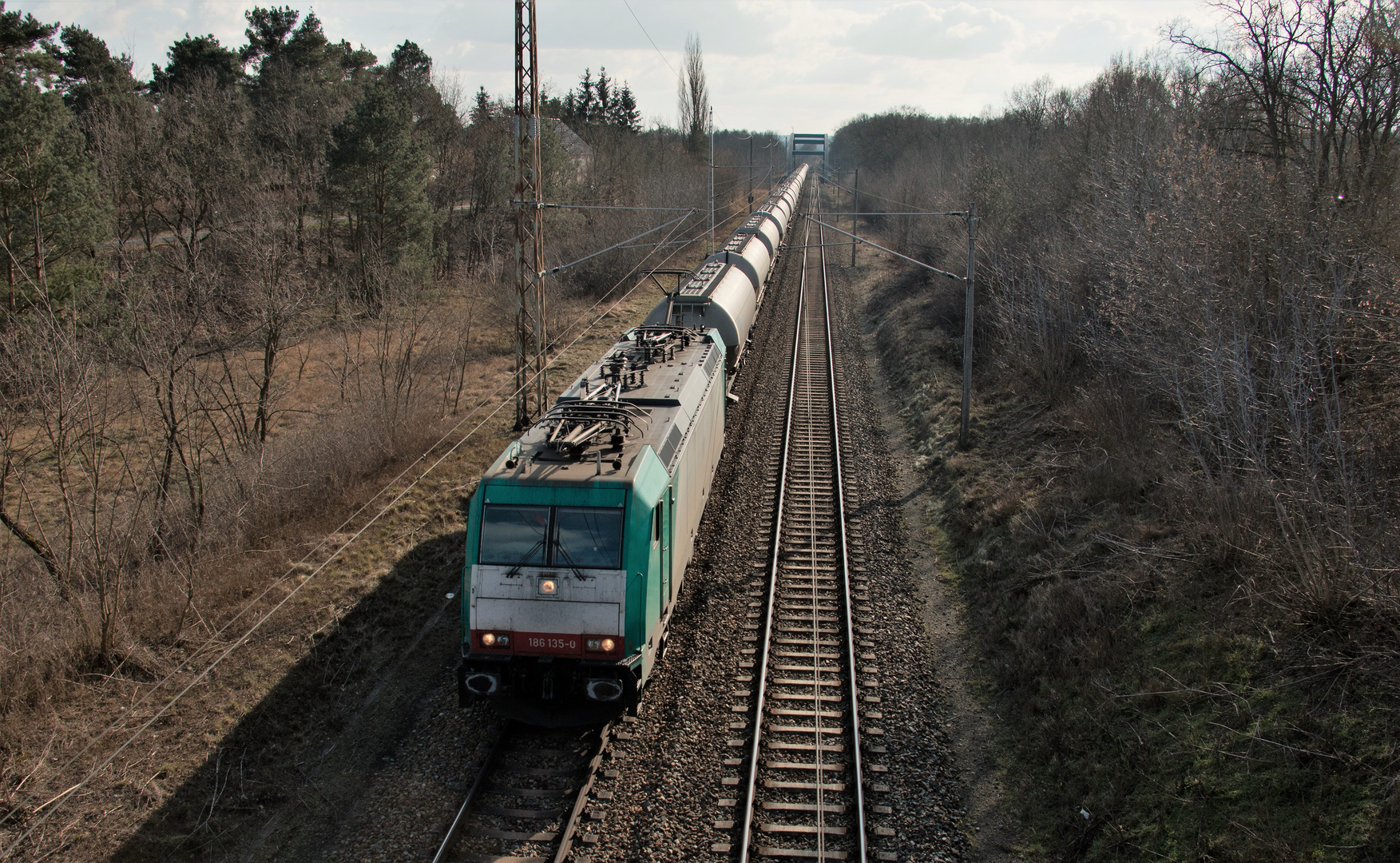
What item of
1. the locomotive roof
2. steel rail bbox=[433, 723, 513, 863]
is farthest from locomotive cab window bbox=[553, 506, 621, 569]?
steel rail bbox=[433, 723, 513, 863]

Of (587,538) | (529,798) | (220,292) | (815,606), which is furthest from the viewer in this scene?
(220,292)

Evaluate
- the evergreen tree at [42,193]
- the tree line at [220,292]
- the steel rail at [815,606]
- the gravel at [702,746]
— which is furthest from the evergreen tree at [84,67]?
the gravel at [702,746]

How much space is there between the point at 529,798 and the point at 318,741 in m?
2.94

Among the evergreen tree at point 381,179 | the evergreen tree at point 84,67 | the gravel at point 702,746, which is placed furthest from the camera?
the evergreen tree at point 84,67

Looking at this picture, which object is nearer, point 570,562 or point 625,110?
point 570,562

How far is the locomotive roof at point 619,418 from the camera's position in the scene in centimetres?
859

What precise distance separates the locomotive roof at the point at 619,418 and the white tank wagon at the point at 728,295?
318cm

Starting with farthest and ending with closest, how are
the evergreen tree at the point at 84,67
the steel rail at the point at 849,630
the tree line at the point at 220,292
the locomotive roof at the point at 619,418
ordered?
the evergreen tree at the point at 84,67 < the tree line at the point at 220,292 < the locomotive roof at the point at 619,418 < the steel rail at the point at 849,630

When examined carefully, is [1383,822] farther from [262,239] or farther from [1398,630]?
[262,239]

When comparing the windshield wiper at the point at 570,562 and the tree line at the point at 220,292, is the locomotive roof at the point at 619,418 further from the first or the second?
the tree line at the point at 220,292

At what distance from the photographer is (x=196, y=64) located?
44906 mm

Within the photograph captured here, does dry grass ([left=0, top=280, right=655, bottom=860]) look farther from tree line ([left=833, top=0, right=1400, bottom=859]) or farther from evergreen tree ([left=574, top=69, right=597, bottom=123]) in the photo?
evergreen tree ([left=574, top=69, right=597, bottom=123])

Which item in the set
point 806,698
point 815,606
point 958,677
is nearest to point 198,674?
point 806,698

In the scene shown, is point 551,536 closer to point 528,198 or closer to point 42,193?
point 528,198
